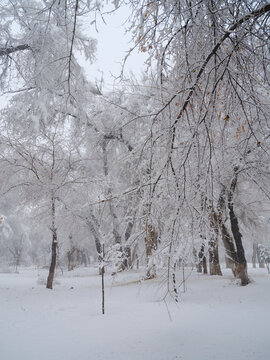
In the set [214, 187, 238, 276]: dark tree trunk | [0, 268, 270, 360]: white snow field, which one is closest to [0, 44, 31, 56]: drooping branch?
[0, 268, 270, 360]: white snow field

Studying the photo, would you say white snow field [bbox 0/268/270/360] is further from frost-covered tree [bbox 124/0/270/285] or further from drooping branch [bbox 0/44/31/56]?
drooping branch [bbox 0/44/31/56]

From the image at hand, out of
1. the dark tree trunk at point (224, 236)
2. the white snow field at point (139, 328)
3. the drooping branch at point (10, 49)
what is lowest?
the white snow field at point (139, 328)

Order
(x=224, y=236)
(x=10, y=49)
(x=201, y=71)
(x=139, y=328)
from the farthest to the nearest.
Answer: (x=224, y=236)
(x=10, y=49)
(x=139, y=328)
(x=201, y=71)

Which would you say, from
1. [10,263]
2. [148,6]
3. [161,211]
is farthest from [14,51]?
[10,263]

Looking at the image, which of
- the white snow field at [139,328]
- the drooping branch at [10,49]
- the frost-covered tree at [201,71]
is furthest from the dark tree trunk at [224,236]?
the drooping branch at [10,49]

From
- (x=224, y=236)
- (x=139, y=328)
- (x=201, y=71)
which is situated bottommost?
(x=139, y=328)

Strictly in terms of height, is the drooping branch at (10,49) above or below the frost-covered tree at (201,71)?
above

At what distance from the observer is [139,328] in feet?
16.7

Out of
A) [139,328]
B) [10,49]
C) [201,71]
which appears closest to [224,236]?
[139,328]

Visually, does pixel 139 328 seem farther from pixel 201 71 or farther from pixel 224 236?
pixel 201 71

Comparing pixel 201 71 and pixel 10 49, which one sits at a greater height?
pixel 10 49

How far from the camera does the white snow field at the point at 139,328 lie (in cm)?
392

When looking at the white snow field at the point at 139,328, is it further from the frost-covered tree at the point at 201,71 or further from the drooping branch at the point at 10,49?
the drooping branch at the point at 10,49

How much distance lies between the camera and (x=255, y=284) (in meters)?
9.14
